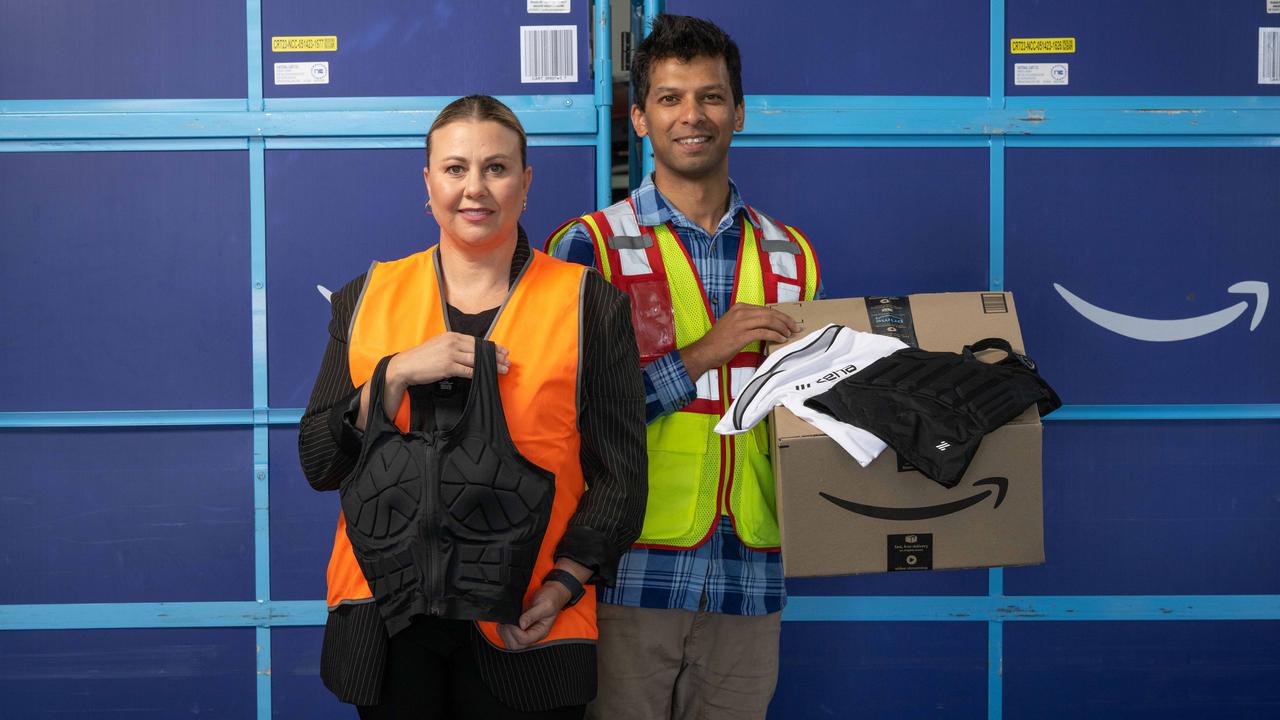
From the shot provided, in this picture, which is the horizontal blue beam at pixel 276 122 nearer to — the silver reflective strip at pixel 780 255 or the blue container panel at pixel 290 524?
the silver reflective strip at pixel 780 255

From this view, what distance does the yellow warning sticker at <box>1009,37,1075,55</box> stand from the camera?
9.31ft

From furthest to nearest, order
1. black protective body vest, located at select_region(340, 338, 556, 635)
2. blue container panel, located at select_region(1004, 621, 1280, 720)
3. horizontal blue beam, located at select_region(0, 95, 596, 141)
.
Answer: blue container panel, located at select_region(1004, 621, 1280, 720)
horizontal blue beam, located at select_region(0, 95, 596, 141)
black protective body vest, located at select_region(340, 338, 556, 635)

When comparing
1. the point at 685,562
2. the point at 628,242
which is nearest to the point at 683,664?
the point at 685,562

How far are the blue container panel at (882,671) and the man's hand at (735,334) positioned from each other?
44.5 inches

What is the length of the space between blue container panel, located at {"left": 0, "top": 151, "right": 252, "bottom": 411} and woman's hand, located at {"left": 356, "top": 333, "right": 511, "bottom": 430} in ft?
4.50

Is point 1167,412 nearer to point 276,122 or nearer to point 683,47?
point 683,47

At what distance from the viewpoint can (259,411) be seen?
2.80 meters

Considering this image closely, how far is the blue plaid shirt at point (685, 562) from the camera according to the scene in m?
2.09

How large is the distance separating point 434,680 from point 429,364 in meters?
0.56

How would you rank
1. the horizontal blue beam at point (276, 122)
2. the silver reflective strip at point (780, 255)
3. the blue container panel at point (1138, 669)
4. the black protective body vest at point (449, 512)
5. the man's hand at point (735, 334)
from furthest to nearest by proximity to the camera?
the blue container panel at point (1138, 669)
the horizontal blue beam at point (276, 122)
the silver reflective strip at point (780, 255)
the man's hand at point (735, 334)
the black protective body vest at point (449, 512)

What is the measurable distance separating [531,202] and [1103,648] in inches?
85.4

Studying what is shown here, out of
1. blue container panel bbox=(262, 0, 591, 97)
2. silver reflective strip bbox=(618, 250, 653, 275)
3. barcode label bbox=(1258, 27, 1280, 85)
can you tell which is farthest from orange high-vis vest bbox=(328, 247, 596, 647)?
barcode label bbox=(1258, 27, 1280, 85)

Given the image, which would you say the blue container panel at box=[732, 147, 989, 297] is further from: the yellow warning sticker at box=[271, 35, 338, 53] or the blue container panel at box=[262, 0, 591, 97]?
the yellow warning sticker at box=[271, 35, 338, 53]

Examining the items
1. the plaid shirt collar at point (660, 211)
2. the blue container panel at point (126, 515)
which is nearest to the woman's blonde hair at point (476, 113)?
the plaid shirt collar at point (660, 211)
